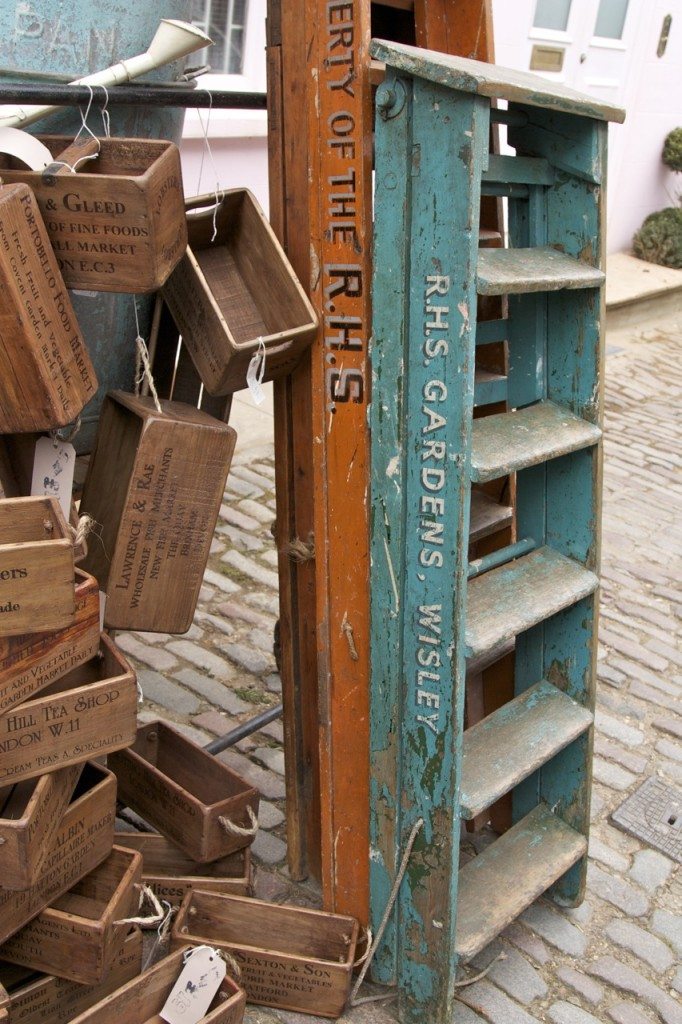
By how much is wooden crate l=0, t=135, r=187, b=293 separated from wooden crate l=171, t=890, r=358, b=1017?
137 centimetres

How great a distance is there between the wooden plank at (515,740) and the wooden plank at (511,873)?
1.01 feet

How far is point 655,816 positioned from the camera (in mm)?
3205

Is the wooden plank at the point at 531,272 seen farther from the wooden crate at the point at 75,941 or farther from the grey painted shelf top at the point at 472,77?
the wooden crate at the point at 75,941

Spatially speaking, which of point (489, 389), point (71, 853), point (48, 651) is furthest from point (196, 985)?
point (489, 389)

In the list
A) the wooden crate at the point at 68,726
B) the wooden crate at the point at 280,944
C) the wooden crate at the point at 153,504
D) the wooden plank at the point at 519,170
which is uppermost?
the wooden plank at the point at 519,170

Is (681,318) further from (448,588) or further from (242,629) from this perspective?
(448,588)

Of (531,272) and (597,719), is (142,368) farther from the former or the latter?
(597,719)

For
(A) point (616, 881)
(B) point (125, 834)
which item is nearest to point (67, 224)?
(B) point (125, 834)

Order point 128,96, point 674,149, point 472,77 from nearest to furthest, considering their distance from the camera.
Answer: point 472,77, point 128,96, point 674,149

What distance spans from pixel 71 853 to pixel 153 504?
0.75m

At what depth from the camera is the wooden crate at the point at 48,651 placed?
6.11 feet

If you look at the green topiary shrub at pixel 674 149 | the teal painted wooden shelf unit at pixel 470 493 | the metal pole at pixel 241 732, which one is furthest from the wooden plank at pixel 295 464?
the green topiary shrub at pixel 674 149

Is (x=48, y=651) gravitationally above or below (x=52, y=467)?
below

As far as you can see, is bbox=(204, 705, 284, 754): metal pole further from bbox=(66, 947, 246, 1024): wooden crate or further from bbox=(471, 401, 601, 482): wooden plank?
bbox=(471, 401, 601, 482): wooden plank
